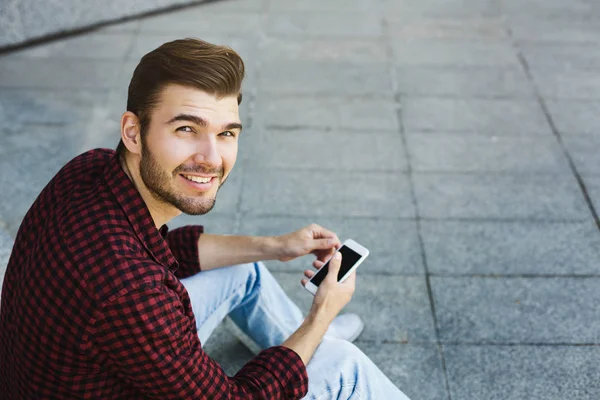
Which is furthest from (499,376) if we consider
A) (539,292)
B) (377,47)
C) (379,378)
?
(377,47)

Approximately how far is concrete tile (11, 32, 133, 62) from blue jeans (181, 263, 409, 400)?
3.32m

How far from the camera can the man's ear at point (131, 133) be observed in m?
2.13

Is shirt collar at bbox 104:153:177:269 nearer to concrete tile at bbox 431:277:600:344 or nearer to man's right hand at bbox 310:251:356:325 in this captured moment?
man's right hand at bbox 310:251:356:325

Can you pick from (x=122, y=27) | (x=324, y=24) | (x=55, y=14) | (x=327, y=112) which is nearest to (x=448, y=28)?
(x=324, y=24)

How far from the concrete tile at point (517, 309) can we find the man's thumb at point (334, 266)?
3.16 ft

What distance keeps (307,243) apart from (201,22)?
3.91 m

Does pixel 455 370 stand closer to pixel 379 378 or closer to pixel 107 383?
pixel 379 378

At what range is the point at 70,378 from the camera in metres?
1.88

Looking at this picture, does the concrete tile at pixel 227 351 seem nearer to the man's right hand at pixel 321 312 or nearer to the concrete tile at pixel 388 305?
the concrete tile at pixel 388 305

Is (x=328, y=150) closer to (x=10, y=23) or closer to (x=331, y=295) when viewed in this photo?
(x=331, y=295)

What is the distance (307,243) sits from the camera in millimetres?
2703

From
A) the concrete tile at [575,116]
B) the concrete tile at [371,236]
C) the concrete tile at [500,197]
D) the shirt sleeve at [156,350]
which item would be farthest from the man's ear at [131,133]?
the concrete tile at [575,116]

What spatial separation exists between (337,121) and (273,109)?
471 mm

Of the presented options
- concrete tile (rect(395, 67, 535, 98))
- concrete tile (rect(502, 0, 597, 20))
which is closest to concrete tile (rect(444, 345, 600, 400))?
concrete tile (rect(395, 67, 535, 98))
